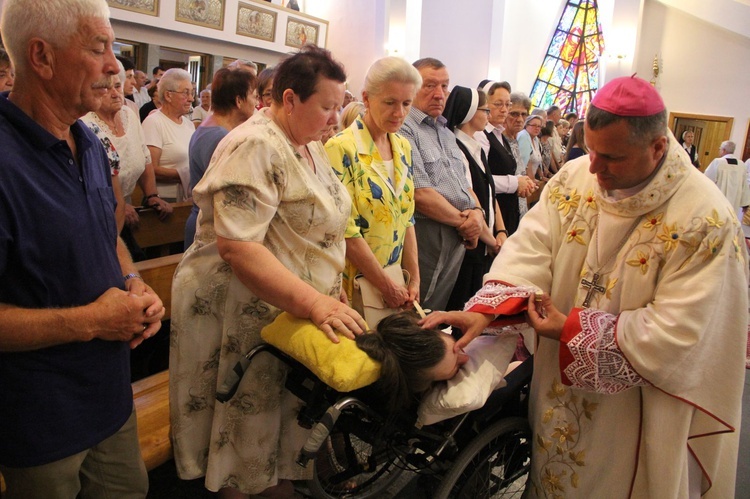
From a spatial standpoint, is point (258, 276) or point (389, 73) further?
point (389, 73)

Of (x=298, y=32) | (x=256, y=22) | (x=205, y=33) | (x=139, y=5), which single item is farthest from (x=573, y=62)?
(x=139, y=5)

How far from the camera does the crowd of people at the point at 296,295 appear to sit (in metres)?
1.25

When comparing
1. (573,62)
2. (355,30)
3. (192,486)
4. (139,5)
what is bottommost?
(192,486)

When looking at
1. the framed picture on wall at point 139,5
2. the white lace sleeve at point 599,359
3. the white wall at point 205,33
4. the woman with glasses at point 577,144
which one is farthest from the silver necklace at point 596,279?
the framed picture on wall at point 139,5

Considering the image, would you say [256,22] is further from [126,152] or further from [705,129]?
[705,129]

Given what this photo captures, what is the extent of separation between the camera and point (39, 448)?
4.19 feet

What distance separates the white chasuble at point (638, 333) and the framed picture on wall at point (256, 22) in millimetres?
10198

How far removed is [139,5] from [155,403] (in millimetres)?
8401

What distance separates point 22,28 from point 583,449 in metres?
2.02

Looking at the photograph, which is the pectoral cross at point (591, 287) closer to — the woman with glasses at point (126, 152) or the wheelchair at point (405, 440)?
the wheelchair at point (405, 440)

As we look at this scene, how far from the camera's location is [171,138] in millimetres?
4020

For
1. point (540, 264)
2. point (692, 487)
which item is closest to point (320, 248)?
point (540, 264)

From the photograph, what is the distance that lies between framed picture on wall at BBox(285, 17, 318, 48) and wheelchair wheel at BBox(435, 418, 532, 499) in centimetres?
1132

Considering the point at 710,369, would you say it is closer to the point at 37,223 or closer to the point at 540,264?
the point at 540,264
